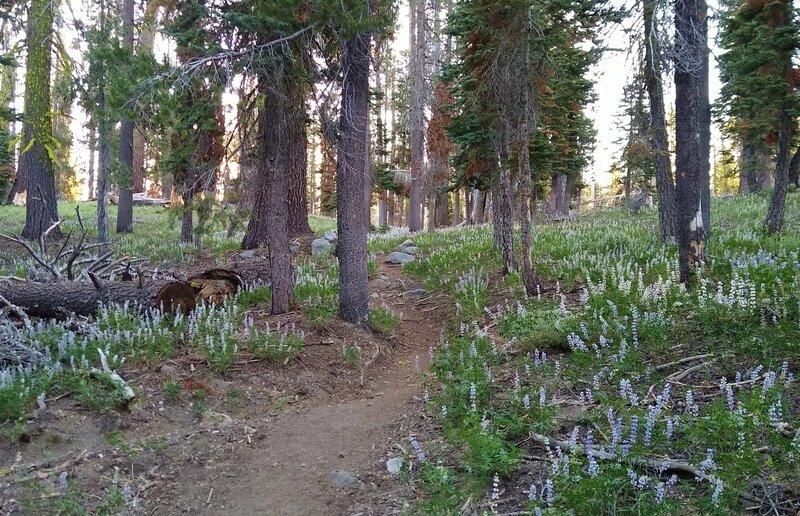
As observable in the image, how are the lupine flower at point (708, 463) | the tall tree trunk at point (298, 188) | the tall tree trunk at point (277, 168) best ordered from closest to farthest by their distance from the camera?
the lupine flower at point (708, 463), the tall tree trunk at point (277, 168), the tall tree trunk at point (298, 188)

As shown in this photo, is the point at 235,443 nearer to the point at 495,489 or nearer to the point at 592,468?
the point at 495,489

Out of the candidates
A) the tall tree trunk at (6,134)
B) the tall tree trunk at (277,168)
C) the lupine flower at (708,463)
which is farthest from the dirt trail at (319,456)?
the tall tree trunk at (6,134)

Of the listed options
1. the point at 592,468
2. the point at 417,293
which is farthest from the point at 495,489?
the point at 417,293

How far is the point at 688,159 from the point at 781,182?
24.0 ft

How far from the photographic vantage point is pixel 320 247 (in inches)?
610

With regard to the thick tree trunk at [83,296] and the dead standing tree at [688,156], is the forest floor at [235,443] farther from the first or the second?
the dead standing tree at [688,156]

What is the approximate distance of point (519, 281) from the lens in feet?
32.9

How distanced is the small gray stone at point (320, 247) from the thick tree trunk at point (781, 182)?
11.2 meters

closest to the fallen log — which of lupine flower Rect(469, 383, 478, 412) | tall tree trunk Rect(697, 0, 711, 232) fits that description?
lupine flower Rect(469, 383, 478, 412)

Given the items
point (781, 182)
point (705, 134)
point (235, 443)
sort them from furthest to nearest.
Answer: point (705, 134)
point (781, 182)
point (235, 443)

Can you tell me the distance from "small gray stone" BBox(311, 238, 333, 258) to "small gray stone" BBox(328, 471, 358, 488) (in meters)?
10.4

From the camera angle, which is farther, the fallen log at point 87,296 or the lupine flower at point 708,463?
the fallen log at point 87,296

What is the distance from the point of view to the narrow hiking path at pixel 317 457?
454 cm

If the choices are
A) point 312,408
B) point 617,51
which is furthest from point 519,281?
point 312,408
